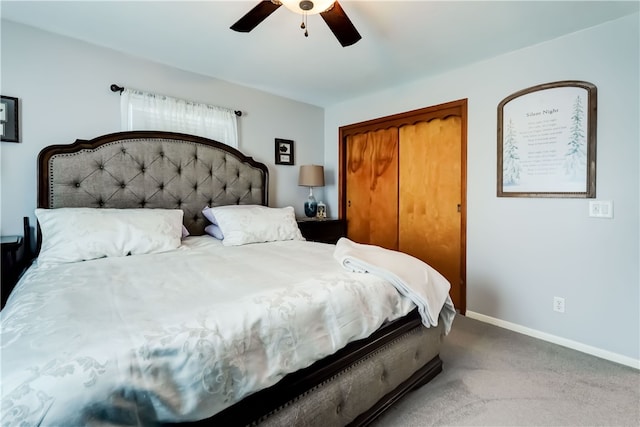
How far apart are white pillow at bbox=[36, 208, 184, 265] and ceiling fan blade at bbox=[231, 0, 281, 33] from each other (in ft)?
4.37

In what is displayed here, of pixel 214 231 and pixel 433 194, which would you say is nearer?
pixel 214 231

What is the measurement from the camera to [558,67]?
7.21 ft

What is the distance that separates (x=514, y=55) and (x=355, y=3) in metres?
1.48

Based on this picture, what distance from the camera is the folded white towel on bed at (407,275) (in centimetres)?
148

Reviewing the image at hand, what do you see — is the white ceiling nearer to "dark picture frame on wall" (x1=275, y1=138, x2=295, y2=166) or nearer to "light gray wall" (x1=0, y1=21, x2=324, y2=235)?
"light gray wall" (x1=0, y1=21, x2=324, y2=235)

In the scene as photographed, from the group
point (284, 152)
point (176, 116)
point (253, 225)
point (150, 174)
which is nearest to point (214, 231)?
point (253, 225)

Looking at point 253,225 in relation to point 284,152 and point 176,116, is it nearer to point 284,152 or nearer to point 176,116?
point 176,116

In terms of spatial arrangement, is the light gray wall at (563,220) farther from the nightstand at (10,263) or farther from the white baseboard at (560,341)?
the nightstand at (10,263)

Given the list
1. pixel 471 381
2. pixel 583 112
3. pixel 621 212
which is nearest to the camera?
pixel 471 381

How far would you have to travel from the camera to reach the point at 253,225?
2.41 metres

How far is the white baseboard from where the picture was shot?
1.97 metres

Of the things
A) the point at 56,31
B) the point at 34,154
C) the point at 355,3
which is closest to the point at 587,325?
the point at 355,3

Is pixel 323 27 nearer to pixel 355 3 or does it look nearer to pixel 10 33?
pixel 355 3

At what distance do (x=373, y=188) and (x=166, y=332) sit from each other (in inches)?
116
